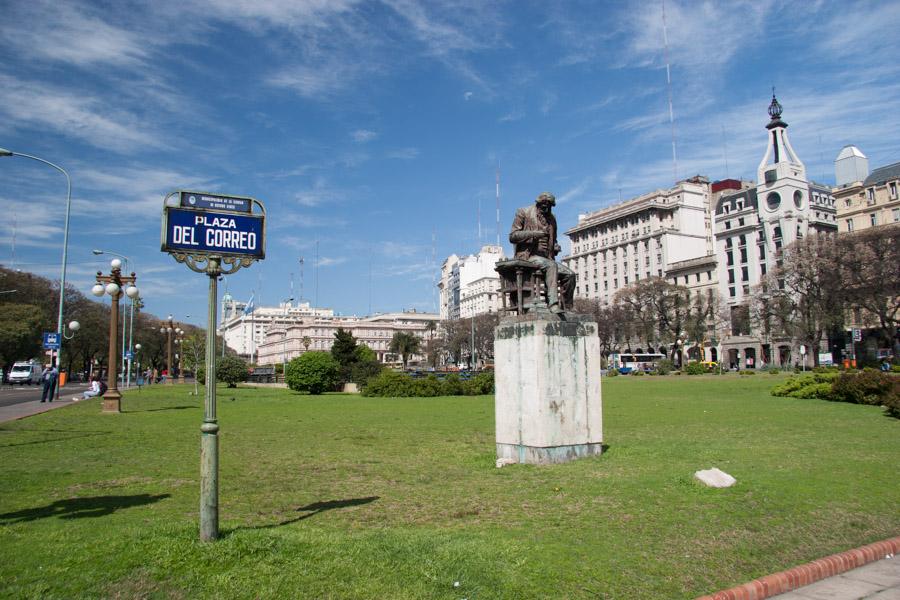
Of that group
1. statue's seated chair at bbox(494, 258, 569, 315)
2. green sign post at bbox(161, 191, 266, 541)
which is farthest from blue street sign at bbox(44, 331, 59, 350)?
green sign post at bbox(161, 191, 266, 541)

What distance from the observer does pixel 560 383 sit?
9.09 metres

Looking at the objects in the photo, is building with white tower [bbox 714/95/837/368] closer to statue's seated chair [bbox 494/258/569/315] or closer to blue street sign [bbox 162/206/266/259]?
statue's seated chair [bbox 494/258/569/315]

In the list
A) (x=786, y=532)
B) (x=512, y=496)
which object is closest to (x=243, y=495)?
(x=512, y=496)

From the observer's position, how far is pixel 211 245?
5.50 metres

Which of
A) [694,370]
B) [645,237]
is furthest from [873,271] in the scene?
[645,237]

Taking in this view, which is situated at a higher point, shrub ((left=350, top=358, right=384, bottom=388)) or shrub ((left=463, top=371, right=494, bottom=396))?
shrub ((left=350, top=358, right=384, bottom=388))

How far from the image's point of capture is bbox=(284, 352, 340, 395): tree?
36.2 metres

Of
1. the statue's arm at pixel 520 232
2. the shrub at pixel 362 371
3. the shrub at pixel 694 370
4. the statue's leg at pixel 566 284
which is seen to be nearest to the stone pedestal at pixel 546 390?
the statue's leg at pixel 566 284

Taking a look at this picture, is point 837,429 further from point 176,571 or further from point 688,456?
point 176,571

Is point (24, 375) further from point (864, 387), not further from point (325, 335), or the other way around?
point (325, 335)

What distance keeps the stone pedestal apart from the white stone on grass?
2185mm

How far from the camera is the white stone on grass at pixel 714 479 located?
7102 mm

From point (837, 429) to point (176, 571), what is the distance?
13303mm

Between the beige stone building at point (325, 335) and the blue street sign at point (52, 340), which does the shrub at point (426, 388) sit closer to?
the blue street sign at point (52, 340)
